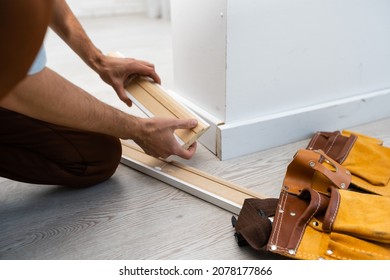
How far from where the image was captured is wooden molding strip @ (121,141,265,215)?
1136mm

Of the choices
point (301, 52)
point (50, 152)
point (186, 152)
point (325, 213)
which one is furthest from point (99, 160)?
point (301, 52)

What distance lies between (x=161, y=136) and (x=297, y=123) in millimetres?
554

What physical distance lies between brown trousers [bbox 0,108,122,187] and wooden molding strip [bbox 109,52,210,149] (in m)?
0.17

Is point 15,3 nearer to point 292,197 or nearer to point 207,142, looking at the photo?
point 292,197

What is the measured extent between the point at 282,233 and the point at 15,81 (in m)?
0.66

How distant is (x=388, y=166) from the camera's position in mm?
1222

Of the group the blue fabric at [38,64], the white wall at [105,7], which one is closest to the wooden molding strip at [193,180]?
the blue fabric at [38,64]

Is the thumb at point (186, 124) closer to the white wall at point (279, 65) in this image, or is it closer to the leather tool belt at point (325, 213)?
the white wall at point (279, 65)

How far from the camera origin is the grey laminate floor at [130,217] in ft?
3.26

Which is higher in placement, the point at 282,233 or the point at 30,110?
Result: the point at 30,110

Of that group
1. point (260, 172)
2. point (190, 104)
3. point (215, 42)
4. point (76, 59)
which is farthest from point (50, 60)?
point (260, 172)

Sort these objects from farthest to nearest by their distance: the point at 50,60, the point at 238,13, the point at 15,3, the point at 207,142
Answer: the point at 50,60 < the point at 207,142 < the point at 238,13 < the point at 15,3

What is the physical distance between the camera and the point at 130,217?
1.11m

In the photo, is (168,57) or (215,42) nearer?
(215,42)
